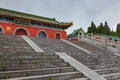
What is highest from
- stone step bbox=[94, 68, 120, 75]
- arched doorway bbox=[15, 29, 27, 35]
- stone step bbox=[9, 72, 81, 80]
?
arched doorway bbox=[15, 29, 27, 35]

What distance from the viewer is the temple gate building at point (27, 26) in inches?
749

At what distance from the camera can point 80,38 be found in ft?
56.7

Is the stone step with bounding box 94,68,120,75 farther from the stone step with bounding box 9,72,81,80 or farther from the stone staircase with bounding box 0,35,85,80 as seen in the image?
the stone step with bounding box 9,72,81,80

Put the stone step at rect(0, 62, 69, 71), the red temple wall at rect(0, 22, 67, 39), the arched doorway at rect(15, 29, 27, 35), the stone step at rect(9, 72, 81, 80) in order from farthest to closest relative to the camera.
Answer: the arched doorway at rect(15, 29, 27, 35)
the red temple wall at rect(0, 22, 67, 39)
the stone step at rect(0, 62, 69, 71)
the stone step at rect(9, 72, 81, 80)

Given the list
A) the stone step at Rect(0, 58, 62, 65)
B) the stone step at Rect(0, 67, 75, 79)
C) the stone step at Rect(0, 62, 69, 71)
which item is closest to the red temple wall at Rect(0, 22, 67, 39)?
the stone step at Rect(0, 58, 62, 65)

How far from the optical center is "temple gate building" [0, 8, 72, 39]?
749 inches

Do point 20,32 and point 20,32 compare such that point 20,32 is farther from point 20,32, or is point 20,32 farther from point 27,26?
point 27,26

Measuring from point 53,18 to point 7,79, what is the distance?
21339mm

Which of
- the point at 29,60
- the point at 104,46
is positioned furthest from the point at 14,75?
the point at 104,46

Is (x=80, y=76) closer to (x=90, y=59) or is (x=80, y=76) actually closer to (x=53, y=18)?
(x=90, y=59)

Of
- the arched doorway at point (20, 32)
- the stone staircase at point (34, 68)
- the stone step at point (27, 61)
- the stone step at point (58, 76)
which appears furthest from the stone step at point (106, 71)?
the arched doorway at point (20, 32)

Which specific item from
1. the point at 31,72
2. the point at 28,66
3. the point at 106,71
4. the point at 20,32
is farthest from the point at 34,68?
the point at 20,32

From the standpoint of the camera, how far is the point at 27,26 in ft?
67.5

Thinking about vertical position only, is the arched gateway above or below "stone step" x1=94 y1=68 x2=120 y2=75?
above
